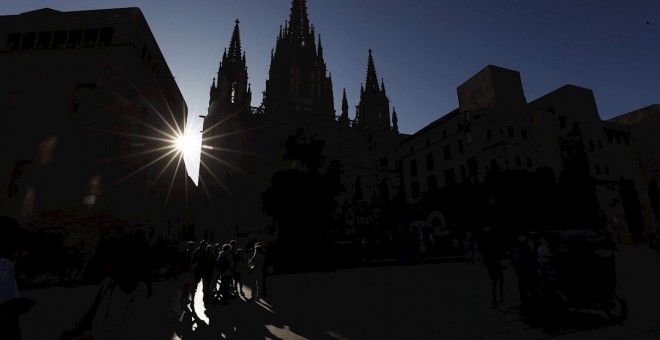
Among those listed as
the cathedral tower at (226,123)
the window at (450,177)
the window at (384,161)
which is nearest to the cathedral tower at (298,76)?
the cathedral tower at (226,123)

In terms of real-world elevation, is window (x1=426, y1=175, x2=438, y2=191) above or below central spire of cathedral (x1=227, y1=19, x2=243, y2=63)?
below

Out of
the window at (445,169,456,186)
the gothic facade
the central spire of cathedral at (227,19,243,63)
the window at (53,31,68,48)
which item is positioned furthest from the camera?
the central spire of cathedral at (227,19,243,63)

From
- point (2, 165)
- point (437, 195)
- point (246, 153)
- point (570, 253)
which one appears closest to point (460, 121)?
point (437, 195)

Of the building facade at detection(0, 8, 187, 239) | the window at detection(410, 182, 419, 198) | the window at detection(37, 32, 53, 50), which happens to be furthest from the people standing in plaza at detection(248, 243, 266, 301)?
the window at detection(410, 182, 419, 198)

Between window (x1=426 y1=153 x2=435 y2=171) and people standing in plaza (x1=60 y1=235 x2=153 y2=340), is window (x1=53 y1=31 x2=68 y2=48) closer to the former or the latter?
people standing in plaza (x1=60 y1=235 x2=153 y2=340)

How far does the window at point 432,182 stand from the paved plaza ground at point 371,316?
25994 mm

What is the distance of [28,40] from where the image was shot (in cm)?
2361

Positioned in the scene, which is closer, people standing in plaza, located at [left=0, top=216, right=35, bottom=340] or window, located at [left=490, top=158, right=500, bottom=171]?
people standing in plaza, located at [left=0, top=216, right=35, bottom=340]

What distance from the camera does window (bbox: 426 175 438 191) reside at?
3641 centimetres

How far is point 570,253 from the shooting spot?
5.53 metres

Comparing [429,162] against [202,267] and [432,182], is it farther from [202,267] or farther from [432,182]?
[202,267]

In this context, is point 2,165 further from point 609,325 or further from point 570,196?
point 570,196

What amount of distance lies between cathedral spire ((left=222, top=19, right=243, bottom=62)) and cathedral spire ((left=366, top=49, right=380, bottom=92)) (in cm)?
2240

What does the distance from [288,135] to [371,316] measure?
3127 centimetres
